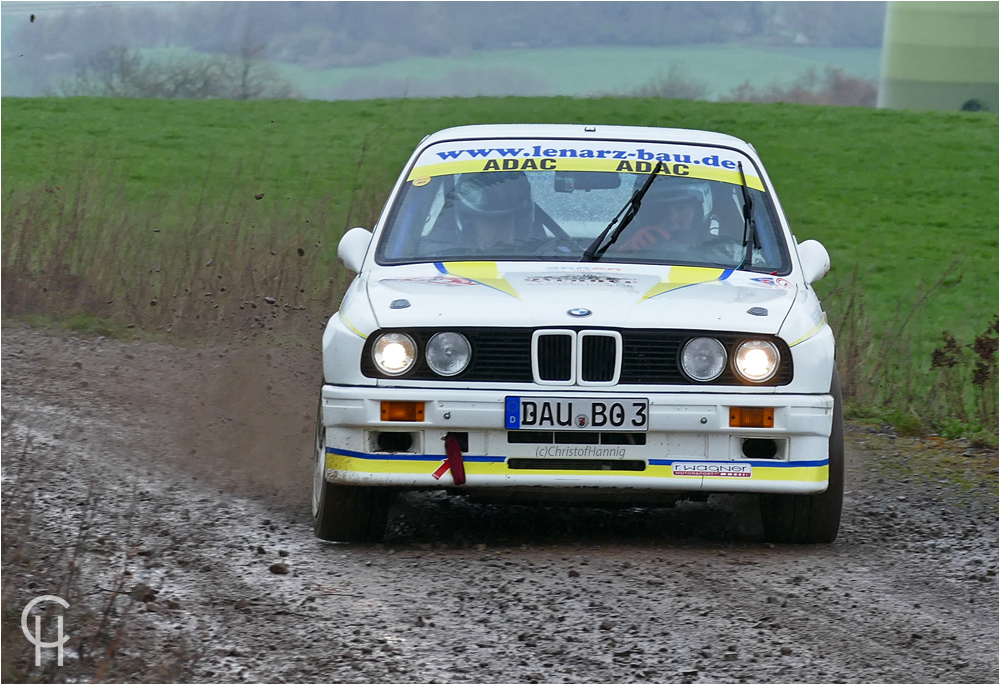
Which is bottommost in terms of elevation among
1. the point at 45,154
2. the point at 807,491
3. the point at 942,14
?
the point at 807,491

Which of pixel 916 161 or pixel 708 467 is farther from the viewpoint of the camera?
pixel 916 161

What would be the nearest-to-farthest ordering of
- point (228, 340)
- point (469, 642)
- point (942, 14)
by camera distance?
1. point (469, 642)
2. point (228, 340)
3. point (942, 14)

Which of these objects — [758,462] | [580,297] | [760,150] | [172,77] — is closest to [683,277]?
[580,297]

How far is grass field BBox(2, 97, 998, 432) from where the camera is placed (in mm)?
25125

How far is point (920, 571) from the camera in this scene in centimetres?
598

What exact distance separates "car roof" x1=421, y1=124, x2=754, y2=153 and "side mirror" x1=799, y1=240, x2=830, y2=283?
82cm

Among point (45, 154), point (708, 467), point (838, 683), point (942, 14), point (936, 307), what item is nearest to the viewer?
point (838, 683)

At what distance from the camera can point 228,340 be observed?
41.3 feet

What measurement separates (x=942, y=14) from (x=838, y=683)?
5720 cm

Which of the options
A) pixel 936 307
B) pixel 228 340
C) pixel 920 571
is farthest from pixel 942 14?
pixel 920 571

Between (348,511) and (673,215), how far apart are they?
2.19 meters

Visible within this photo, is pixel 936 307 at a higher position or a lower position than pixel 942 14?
lower

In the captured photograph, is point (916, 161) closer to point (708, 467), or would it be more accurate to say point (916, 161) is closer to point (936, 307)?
point (936, 307)
